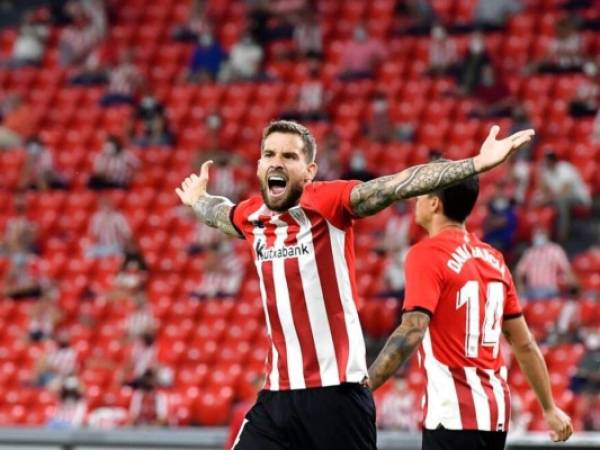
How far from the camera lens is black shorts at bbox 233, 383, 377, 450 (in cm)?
596

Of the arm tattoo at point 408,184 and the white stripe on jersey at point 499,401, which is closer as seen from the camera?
the arm tattoo at point 408,184

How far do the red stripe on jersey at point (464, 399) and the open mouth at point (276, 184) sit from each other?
3.56 feet

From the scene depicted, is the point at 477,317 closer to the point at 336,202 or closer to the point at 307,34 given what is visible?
the point at 336,202

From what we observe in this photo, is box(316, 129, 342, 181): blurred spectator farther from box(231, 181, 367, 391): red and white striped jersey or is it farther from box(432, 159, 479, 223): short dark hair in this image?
box(231, 181, 367, 391): red and white striped jersey

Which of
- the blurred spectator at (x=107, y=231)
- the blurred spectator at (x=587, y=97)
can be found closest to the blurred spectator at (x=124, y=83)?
the blurred spectator at (x=107, y=231)

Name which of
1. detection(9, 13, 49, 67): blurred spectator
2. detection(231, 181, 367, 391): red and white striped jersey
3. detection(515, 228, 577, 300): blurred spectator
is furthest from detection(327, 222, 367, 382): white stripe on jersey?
detection(9, 13, 49, 67): blurred spectator

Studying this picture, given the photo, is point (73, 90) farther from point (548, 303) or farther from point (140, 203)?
point (548, 303)

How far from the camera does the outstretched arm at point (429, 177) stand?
5.53 m

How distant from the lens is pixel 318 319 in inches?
237

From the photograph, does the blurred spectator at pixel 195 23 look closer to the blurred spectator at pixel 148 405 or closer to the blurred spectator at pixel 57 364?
the blurred spectator at pixel 57 364

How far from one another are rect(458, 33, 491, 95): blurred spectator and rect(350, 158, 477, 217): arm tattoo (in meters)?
11.9

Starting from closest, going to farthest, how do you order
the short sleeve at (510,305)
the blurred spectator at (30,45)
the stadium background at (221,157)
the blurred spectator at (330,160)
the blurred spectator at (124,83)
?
the short sleeve at (510,305), the stadium background at (221,157), the blurred spectator at (330,160), the blurred spectator at (124,83), the blurred spectator at (30,45)

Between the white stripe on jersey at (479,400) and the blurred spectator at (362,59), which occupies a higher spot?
the blurred spectator at (362,59)

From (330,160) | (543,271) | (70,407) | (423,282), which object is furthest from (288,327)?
(330,160)
